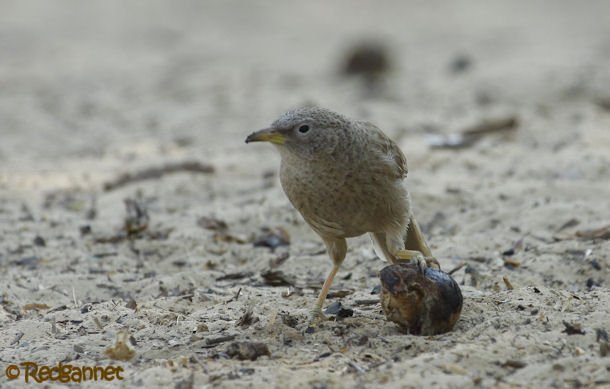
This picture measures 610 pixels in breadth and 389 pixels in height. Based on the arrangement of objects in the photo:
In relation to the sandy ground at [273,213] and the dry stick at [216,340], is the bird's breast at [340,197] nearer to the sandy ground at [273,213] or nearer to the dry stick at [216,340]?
the sandy ground at [273,213]

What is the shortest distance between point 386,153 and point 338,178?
45cm

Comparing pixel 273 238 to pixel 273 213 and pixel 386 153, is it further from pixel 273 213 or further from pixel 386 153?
pixel 386 153

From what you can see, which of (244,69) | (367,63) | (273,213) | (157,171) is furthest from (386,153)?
(244,69)

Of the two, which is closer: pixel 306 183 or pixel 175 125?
pixel 306 183

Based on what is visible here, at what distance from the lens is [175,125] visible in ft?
36.0

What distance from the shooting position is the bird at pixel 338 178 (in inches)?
173

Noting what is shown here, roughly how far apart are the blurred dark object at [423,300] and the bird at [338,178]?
156 mm

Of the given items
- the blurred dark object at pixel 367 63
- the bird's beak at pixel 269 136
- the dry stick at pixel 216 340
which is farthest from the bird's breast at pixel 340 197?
the blurred dark object at pixel 367 63

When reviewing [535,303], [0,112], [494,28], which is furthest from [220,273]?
[494,28]

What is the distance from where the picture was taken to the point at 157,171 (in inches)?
325

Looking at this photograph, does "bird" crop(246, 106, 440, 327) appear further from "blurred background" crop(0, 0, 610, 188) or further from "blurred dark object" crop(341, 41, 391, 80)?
"blurred dark object" crop(341, 41, 391, 80)

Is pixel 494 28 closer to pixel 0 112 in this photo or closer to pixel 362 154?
pixel 0 112

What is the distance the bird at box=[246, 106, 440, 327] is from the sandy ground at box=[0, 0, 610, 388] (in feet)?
1.58

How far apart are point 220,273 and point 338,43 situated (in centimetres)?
1333
